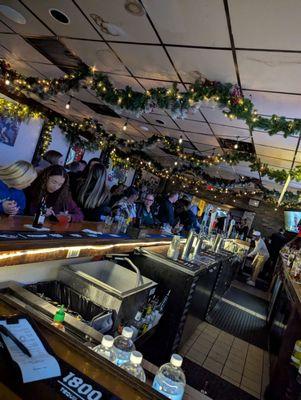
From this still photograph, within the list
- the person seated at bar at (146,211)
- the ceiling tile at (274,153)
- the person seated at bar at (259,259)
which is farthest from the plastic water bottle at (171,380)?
the person seated at bar at (259,259)

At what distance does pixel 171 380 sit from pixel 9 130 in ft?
28.3

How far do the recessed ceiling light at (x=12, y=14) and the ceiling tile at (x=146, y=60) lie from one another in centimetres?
121

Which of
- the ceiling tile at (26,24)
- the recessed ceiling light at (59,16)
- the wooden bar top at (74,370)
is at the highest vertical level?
the ceiling tile at (26,24)

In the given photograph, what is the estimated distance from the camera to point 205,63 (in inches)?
129

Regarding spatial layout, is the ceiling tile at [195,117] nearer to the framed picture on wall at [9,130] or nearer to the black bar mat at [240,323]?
the black bar mat at [240,323]

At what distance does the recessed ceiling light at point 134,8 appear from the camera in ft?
8.48

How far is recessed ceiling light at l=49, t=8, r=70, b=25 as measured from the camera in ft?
10.4

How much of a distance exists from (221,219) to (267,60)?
22.2 ft

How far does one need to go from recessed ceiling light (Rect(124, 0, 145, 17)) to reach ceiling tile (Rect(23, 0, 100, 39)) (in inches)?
26.2

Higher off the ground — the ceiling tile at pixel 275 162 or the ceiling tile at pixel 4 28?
the ceiling tile at pixel 275 162

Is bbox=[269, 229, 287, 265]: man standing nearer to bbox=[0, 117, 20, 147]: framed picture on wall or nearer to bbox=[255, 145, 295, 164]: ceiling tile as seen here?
bbox=[255, 145, 295, 164]: ceiling tile

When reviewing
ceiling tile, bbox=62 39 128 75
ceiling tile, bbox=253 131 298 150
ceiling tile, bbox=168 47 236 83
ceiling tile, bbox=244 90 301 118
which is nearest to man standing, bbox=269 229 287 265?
ceiling tile, bbox=253 131 298 150

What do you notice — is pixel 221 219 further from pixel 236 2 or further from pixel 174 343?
pixel 236 2

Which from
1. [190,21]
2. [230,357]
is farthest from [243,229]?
[190,21]
